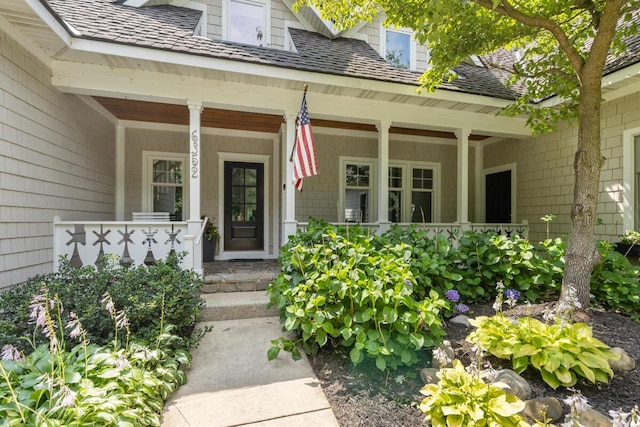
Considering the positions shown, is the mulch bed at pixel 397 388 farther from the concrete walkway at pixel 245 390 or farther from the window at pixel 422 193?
the window at pixel 422 193

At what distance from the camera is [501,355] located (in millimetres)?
2389

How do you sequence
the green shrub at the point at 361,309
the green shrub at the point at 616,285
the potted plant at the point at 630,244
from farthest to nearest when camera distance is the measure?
the potted plant at the point at 630,244, the green shrub at the point at 616,285, the green shrub at the point at 361,309

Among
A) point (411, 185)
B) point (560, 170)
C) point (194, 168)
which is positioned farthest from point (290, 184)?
point (560, 170)

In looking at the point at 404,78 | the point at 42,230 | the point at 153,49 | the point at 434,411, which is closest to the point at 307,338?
the point at 434,411

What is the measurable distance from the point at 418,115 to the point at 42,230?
572 cm

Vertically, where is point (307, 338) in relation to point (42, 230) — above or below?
below

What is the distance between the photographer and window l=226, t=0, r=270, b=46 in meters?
5.67

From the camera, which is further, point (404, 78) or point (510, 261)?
point (404, 78)

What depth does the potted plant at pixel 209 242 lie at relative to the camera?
20.3ft

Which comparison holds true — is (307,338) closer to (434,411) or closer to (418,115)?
(434,411)

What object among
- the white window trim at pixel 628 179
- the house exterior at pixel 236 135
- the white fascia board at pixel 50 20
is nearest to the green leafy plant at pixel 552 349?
the house exterior at pixel 236 135

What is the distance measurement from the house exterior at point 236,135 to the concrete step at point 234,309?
28.7 inches

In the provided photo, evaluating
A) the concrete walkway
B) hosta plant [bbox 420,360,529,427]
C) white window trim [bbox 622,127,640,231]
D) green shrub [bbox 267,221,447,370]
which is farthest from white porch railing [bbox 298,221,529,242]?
hosta plant [bbox 420,360,529,427]

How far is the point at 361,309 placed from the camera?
Result: 268 centimetres
